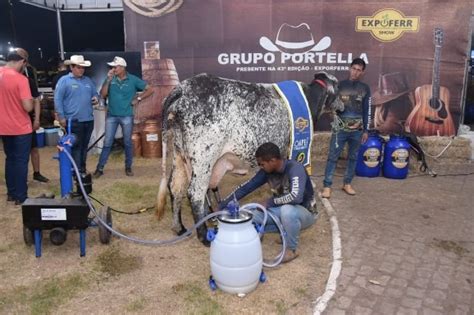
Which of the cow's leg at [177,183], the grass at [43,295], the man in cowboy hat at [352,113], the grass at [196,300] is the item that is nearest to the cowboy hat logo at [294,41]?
the man in cowboy hat at [352,113]

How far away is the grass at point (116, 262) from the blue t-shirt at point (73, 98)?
261cm

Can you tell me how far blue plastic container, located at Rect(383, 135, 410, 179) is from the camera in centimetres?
720

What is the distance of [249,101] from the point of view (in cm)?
479

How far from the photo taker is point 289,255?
14.5 feet

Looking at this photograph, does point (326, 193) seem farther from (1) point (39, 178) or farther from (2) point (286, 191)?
(1) point (39, 178)

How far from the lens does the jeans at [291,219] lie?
426 cm

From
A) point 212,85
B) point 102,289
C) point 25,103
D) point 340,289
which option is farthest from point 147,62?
point 340,289

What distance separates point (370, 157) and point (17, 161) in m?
5.04

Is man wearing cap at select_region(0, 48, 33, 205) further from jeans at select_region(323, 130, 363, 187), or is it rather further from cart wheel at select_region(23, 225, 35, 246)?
jeans at select_region(323, 130, 363, 187)

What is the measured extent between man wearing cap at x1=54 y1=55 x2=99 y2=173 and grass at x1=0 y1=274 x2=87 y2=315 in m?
2.47

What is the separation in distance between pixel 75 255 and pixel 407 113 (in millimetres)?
6040

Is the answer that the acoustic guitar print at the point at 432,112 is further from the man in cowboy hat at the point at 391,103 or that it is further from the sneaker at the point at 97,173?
the sneaker at the point at 97,173

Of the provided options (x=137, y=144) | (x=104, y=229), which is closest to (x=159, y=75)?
(x=137, y=144)

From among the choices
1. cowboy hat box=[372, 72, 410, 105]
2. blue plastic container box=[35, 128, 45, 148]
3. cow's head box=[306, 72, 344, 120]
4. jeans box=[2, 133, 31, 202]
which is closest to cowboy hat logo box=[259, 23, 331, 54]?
cowboy hat box=[372, 72, 410, 105]
